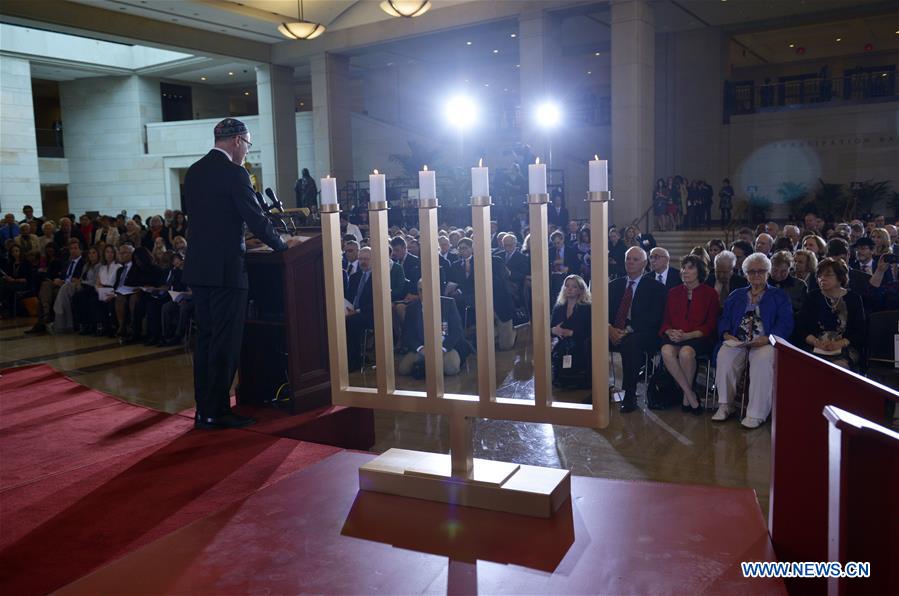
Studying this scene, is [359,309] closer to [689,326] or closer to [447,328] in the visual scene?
[447,328]

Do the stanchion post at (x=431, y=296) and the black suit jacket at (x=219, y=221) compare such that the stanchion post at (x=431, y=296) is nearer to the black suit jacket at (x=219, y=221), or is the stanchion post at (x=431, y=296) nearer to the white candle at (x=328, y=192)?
the white candle at (x=328, y=192)

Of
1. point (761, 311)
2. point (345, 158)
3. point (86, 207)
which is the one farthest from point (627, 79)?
point (86, 207)

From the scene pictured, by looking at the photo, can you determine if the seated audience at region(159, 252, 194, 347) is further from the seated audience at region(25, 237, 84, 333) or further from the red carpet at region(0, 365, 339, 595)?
the red carpet at region(0, 365, 339, 595)

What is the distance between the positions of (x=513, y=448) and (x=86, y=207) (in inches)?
845

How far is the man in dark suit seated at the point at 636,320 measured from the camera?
5.29 meters

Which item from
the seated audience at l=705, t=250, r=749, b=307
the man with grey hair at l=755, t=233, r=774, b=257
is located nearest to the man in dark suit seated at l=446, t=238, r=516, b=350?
the seated audience at l=705, t=250, r=749, b=307

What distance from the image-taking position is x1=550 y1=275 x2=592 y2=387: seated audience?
5.76 metres

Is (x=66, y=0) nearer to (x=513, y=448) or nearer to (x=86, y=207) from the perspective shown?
(x=86, y=207)

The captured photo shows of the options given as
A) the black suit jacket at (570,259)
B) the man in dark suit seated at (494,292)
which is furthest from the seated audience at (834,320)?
the black suit jacket at (570,259)

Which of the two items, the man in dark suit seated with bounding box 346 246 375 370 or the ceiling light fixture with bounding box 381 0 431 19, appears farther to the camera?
the ceiling light fixture with bounding box 381 0 431 19

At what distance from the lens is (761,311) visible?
4.85 meters

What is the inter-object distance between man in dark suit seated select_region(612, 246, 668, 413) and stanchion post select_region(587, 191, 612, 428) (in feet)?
11.0

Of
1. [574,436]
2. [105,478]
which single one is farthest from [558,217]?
[105,478]

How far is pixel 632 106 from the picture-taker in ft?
44.3
